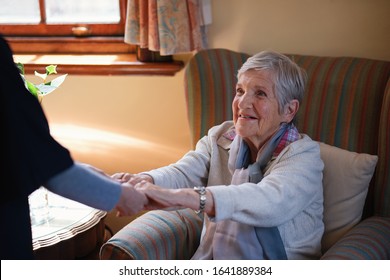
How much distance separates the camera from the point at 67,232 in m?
2.00

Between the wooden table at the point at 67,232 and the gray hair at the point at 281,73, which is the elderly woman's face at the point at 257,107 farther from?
the wooden table at the point at 67,232

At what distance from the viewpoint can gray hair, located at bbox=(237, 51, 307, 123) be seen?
1775mm

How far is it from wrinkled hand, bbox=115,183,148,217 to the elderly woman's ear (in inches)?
21.3

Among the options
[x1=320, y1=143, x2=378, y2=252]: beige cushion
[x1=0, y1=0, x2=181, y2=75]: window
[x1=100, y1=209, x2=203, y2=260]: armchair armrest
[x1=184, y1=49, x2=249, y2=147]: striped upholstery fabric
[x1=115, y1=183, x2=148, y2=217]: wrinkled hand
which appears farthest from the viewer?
[x1=0, y1=0, x2=181, y2=75]: window

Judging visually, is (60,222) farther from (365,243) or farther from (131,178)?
(365,243)

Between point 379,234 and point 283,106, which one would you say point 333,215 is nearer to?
point 379,234

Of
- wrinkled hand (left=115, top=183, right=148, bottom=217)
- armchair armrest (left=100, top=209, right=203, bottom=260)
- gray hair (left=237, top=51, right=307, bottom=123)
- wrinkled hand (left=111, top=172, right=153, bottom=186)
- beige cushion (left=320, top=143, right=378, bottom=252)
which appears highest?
gray hair (left=237, top=51, right=307, bottom=123)

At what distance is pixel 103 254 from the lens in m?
1.72

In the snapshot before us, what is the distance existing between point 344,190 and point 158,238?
0.59 m

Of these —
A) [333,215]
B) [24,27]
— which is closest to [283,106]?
[333,215]

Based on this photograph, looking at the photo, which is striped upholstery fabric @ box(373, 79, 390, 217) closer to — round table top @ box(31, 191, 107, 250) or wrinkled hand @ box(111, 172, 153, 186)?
wrinkled hand @ box(111, 172, 153, 186)

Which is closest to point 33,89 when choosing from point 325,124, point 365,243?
point 325,124

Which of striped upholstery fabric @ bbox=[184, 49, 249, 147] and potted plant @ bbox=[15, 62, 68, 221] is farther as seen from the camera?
striped upholstery fabric @ bbox=[184, 49, 249, 147]

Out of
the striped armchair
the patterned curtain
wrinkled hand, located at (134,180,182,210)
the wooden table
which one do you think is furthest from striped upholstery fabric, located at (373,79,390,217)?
the wooden table
